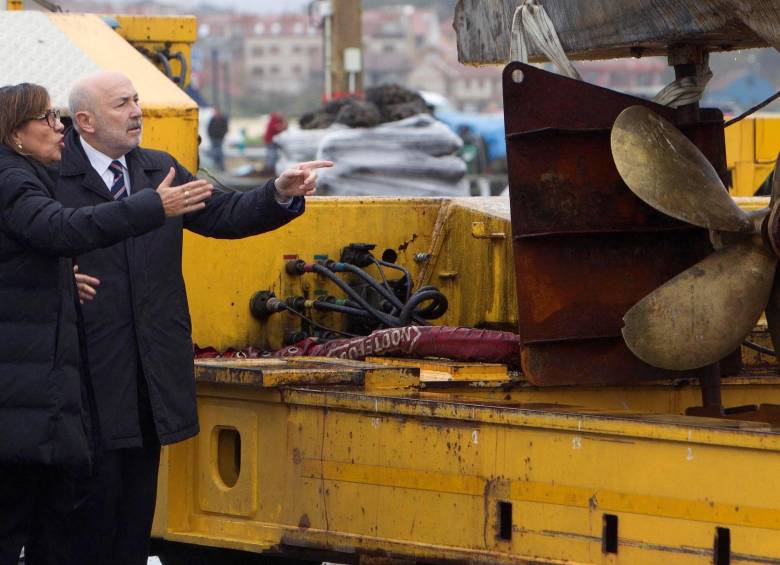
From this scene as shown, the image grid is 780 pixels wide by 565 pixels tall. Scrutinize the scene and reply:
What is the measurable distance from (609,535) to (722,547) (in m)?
0.35

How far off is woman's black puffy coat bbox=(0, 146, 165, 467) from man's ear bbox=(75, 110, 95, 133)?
0.31 meters

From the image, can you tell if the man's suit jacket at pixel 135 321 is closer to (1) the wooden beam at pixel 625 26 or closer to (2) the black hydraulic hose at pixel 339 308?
(2) the black hydraulic hose at pixel 339 308

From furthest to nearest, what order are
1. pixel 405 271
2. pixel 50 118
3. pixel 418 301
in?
pixel 405 271 → pixel 418 301 → pixel 50 118

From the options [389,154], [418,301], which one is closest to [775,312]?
[418,301]

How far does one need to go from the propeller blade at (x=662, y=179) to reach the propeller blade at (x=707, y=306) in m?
0.11

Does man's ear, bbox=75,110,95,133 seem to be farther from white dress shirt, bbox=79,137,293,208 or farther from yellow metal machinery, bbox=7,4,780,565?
yellow metal machinery, bbox=7,4,780,565

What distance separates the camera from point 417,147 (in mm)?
12703

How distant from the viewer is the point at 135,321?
514cm

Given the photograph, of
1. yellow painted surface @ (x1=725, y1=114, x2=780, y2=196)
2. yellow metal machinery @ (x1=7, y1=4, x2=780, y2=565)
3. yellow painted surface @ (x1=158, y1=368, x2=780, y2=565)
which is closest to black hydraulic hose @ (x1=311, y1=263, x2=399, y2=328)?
yellow metal machinery @ (x1=7, y1=4, x2=780, y2=565)

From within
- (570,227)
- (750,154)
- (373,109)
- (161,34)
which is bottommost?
(570,227)

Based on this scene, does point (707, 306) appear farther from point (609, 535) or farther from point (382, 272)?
point (382, 272)

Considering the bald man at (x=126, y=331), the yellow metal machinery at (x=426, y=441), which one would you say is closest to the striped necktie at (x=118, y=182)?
the bald man at (x=126, y=331)

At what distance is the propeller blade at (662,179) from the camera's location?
5.61m

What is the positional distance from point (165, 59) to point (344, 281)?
5.99 feet
